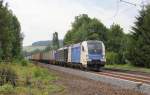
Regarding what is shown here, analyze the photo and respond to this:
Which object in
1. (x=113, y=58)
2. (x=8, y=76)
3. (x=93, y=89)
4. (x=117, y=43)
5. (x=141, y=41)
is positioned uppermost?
(x=117, y=43)

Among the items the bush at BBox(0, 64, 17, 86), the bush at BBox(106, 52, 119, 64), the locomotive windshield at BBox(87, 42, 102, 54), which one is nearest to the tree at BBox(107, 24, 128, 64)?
the bush at BBox(106, 52, 119, 64)

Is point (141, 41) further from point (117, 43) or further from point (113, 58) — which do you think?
point (117, 43)

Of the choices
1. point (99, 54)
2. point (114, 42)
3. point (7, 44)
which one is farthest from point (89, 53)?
point (114, 42)

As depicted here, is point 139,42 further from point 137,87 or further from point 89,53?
point 137,87

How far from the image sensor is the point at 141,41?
50188 millimetres

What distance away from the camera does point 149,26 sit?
4988cm

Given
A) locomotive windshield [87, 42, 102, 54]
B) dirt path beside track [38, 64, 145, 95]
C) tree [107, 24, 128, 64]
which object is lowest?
dirt path beside track [38, 64, 145, 95]

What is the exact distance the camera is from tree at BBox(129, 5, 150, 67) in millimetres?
49781

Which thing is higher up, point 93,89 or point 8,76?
point 8,76

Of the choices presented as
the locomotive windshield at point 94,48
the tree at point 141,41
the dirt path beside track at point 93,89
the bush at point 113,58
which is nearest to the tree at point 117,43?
the bush at point 113,58

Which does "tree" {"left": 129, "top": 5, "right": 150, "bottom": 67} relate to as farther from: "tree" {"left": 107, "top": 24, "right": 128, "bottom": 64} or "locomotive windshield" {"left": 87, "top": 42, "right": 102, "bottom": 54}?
"tree" {"left": 107, "top": 24, "right": 128, "bottom": 64}

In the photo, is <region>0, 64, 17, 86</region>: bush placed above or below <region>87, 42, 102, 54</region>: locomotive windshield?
below

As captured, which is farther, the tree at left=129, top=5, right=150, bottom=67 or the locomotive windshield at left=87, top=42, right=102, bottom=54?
the tree at left=129, top=5, right=150, bottom=67

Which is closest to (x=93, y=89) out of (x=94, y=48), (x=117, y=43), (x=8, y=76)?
(x=8, y=76)
